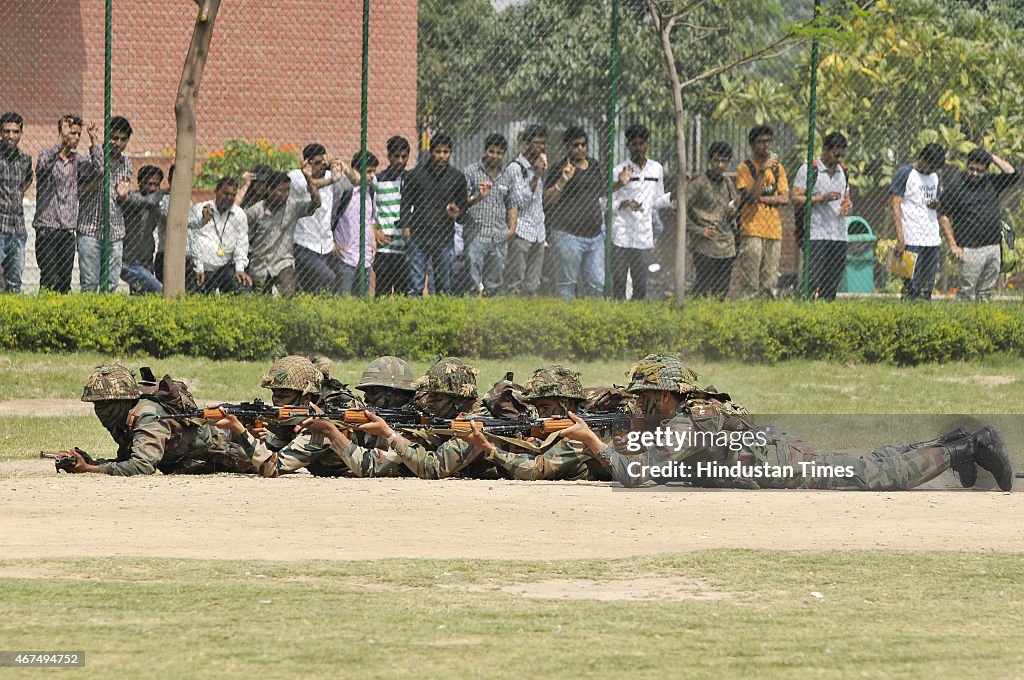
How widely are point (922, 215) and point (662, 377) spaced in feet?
26.8

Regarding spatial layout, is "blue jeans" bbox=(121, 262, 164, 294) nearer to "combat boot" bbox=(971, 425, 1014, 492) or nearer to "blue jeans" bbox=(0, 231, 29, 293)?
"blue jeans" bbox=(0, 231, 29, 293)

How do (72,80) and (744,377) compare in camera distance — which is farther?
(72,80)

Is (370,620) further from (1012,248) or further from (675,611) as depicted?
(1012,248)

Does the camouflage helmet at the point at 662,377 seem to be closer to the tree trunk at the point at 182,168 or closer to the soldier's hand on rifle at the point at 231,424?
the soldier's hand on rifle at the point at 231,424

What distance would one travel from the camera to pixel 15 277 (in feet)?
52.2

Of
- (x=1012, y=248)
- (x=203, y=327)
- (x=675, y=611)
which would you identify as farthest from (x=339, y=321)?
(x=675, y=611)

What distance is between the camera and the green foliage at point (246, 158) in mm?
17906

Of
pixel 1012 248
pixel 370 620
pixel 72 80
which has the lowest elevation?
pixel 370 620

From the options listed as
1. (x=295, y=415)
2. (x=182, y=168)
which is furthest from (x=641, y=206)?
(x=295, y=415)

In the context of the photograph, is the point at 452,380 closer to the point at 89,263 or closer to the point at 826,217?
the point at 89,263

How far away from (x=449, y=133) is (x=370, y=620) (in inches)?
443

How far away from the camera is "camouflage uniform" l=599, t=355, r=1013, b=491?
991 cm

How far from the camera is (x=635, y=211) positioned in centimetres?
1709

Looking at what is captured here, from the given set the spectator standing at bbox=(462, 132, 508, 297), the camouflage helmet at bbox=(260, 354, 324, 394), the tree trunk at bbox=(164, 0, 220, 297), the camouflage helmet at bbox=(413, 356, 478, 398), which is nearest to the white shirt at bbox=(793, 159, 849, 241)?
the spectator standing at bbox=(462, 132, 508, 297)
